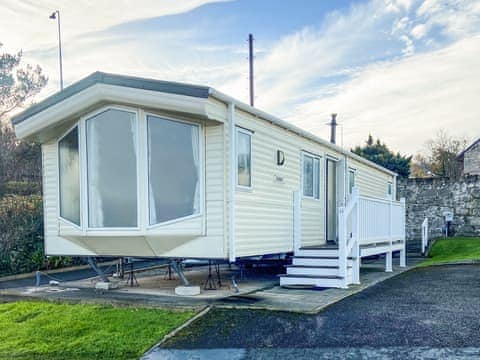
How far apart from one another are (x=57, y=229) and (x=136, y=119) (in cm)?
267

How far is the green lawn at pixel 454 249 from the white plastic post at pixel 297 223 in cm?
540

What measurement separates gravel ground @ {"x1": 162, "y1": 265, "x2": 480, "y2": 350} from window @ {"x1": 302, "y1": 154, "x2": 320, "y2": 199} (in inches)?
133

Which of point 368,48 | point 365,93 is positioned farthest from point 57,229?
point 365,93

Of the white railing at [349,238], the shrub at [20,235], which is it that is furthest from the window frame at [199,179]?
the shrub at [20,235]

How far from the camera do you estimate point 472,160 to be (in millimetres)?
26062

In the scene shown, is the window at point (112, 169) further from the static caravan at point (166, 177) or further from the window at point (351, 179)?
the window at point (351, 179)

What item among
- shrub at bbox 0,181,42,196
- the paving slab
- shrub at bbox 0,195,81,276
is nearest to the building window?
the paving slab

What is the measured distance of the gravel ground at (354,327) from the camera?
4.19 meters

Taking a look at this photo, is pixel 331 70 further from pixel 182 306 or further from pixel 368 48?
pixel 182 306

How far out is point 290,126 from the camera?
8.45m

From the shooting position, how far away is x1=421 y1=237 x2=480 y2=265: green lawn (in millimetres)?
12520

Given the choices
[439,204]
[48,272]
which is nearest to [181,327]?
[48,272]

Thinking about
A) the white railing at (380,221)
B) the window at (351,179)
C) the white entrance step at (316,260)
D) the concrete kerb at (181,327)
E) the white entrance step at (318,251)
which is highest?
the window at (351,179)

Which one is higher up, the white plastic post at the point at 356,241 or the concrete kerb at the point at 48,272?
the white plastic post at the point at 356,241
